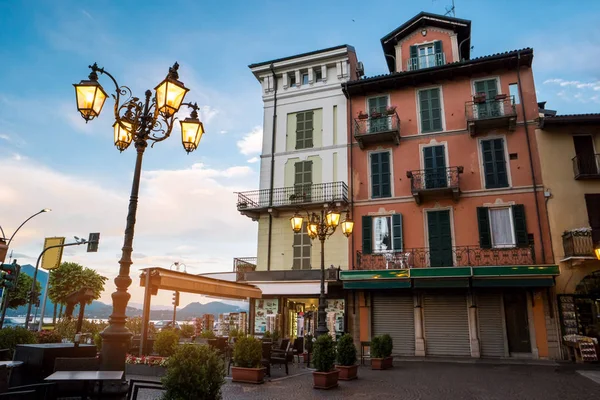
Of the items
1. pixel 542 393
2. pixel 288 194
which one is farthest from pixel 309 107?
pixel 542 393

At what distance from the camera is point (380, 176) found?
19.8 meters

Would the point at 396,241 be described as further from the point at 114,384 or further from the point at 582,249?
the point at 114,384

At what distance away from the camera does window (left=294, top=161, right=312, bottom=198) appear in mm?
20531

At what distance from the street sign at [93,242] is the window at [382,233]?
15451 mm

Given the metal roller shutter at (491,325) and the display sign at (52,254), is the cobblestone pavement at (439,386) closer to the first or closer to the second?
the metal roller shutter at (491,325)

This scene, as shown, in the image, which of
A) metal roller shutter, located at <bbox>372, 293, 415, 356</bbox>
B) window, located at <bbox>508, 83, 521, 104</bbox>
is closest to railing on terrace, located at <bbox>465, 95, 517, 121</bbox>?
window, located at <bbox>508, 83, 521, 104</bbox>

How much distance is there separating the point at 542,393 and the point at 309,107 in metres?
16.9

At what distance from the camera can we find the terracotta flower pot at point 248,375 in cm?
975

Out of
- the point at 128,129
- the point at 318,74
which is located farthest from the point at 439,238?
the point at 128,129

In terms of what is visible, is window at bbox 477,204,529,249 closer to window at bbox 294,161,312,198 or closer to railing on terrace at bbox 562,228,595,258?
railing on terrace at bbox 562,228,595,258

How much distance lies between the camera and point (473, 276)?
16.1 m

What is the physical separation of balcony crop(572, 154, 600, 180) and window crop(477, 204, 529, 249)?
2.62 meters

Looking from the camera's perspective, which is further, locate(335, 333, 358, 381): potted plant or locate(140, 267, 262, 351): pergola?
locate(140, 267, 262, 351): pergola

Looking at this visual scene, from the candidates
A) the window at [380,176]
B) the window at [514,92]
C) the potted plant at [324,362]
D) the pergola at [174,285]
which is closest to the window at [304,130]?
the window at [380,176]
